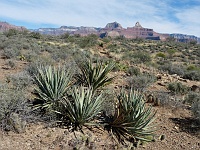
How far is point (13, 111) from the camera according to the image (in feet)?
18.0

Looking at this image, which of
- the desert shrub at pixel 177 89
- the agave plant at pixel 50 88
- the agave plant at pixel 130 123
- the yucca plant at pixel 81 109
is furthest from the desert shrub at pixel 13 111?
the desert shrub at pixel 177 89

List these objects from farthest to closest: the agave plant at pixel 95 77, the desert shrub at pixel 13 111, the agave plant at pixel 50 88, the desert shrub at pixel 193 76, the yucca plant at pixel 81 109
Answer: the desert shrub at pixel 193 76
the agave plant at pixel 95 77
the agave plant at pixel 50 88
the yucca plant at pixel 81 109
the desert shrub at pixel 13 111

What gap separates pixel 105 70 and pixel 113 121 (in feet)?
6.96

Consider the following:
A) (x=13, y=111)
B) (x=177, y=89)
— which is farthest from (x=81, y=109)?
(x=177, y=89)

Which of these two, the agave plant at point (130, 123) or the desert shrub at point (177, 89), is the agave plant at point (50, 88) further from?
the desert shrub at point (177, 89)

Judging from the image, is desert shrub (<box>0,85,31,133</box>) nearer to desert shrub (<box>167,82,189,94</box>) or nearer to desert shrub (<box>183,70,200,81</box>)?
desert shrub (<box>167,82,189,94</box>)

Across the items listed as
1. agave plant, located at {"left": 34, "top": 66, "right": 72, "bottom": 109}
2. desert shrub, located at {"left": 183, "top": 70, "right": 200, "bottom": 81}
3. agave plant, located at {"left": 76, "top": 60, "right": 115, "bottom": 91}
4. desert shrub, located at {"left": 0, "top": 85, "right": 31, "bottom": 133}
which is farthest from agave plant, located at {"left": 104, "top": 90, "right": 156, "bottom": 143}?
desert shrub, located at {"left": 183, "top": 70, "right": 200, "bottom": 81}

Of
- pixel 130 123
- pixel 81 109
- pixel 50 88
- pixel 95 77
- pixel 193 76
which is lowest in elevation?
pixel 193 76

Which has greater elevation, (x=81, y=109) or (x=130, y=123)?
(x=81, y=109)

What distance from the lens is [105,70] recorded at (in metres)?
7.49

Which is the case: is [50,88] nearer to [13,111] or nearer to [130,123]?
[13,111]

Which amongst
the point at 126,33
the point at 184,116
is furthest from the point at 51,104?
the point at 126,33

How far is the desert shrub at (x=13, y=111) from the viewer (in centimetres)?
518

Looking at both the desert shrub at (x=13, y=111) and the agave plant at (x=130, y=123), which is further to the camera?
the agave plant at (x=130, y=123)
